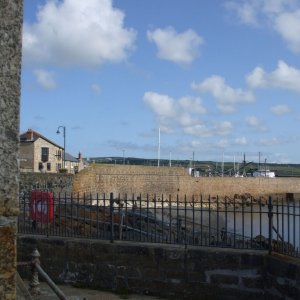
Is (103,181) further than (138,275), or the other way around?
(103,181)

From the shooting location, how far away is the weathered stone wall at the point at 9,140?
9.82 ft

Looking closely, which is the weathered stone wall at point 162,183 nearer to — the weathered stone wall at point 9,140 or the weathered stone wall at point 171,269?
the weathered stone wall at point 171,269

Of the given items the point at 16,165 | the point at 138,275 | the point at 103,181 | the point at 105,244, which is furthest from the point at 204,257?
the point at 103,181

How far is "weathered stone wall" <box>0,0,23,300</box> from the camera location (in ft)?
9.82

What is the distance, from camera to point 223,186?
78.0 metres

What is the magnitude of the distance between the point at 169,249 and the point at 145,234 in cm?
162

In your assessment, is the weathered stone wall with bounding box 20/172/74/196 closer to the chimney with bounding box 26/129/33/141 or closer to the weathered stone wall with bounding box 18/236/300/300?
the chimney with bounding box 26/129/33/141

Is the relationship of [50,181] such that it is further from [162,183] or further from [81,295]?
[81,295]

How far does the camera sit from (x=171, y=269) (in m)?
9.25

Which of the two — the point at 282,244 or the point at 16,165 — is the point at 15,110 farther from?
the point at 282,244

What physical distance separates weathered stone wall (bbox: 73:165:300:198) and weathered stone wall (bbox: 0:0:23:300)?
122 feet

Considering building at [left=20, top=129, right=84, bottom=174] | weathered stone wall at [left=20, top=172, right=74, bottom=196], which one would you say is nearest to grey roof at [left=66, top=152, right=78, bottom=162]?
building at [left=20, top=129, right=84, bottom=174]

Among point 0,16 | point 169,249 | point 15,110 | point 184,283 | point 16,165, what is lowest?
point 184,283

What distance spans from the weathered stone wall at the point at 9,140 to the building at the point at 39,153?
52194 mm
